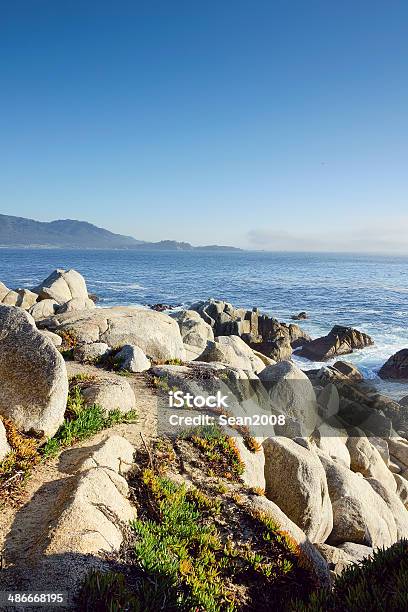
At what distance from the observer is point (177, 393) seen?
13219 mm

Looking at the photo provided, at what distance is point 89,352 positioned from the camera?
610 inches

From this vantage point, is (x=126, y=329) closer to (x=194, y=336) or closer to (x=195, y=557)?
(x=194, y=336)

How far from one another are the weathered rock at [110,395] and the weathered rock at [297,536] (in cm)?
439

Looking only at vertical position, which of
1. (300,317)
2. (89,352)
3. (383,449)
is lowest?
(383,449)

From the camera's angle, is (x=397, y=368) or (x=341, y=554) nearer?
(x=341, y=554)

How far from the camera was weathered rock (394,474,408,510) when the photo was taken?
16562 millimetres

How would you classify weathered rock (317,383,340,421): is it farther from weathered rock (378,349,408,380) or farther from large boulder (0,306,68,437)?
large boulder (0,306,68,437)

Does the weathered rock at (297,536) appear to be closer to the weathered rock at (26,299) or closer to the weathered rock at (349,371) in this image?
the weathered rock at (349,371)

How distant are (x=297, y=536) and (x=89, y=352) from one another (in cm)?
997

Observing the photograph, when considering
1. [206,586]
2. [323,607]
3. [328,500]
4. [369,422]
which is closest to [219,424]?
[328,500]

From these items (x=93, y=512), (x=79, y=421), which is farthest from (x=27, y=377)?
(x=93, y=512)

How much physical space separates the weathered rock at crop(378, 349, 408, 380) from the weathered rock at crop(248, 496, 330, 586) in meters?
29.6

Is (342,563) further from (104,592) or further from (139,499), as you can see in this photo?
(104,592)

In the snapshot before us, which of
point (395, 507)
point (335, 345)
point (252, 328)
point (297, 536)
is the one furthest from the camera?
point (252, 328)
